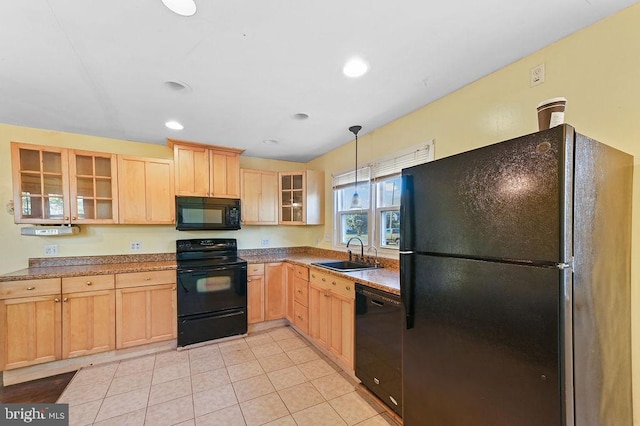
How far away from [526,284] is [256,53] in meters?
1.87

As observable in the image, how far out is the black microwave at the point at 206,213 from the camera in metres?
3.29

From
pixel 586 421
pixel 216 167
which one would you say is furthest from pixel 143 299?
pixel 586 421

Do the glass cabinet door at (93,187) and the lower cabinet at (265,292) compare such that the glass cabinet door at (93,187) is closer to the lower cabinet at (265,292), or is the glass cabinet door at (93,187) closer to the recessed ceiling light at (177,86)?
the recessed ceiling light at (177,86)

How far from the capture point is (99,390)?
89.7 inches

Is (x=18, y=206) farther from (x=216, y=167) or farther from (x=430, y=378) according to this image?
(x=430, y=378)

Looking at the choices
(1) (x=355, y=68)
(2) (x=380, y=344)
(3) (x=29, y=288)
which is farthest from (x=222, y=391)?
(1) (x=355, y=68)

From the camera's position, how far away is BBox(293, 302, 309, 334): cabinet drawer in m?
3.16

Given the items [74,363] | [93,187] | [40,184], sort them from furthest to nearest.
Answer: [93,187] < [40,184] < [74,363]

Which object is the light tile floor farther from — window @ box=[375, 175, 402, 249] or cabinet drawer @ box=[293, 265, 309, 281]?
window @ box=[375, 175, 402, 249]

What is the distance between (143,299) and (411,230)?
2.91m

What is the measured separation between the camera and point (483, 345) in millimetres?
1208

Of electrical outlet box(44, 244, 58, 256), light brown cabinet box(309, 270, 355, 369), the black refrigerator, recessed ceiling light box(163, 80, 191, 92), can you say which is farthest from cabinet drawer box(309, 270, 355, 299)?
electrical outlet box(44, 244, 58, 256)

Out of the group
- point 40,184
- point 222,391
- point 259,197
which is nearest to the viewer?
point 222,391

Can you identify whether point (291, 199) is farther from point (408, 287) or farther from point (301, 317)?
point (408, 287)
